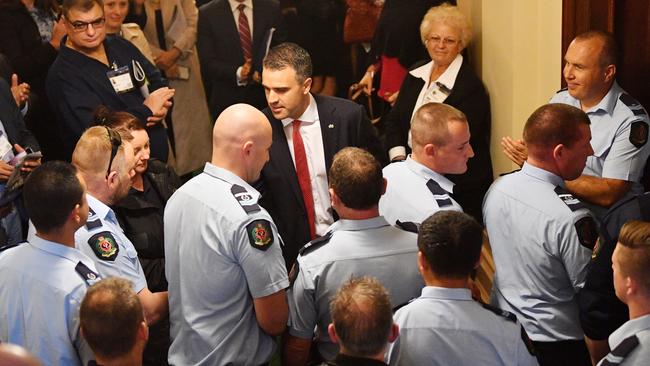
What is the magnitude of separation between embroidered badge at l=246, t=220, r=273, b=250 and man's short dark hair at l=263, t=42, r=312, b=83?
4.06ft

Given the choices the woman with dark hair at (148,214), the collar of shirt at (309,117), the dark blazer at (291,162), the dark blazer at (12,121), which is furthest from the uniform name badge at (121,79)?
the collar of shirt at (309,117)

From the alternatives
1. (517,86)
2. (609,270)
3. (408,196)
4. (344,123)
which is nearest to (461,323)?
(609,270)

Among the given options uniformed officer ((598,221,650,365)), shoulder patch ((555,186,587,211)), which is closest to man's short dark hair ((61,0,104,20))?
shoulder patch ((555,186,587,211))

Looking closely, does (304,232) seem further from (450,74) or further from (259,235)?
(450,74)

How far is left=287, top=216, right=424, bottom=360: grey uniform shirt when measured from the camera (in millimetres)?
2932

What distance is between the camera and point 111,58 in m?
4.81

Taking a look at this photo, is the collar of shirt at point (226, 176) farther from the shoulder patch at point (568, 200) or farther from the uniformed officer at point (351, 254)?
the shoulder patch at point (568, 200)

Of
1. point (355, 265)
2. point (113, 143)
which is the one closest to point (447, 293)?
point (355, 265)

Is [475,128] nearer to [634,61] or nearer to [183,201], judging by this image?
[634,61]

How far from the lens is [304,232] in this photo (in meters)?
4.08

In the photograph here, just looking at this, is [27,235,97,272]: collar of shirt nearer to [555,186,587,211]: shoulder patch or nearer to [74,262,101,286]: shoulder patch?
[74,262,101,286]: shoulder patch

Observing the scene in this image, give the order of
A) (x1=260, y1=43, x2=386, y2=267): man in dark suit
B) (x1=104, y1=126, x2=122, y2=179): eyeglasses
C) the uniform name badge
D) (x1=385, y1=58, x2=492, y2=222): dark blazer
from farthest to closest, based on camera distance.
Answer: (x1=385, y1=58, x2=492, y2=222): dark blazer, the uniform name badge, (x1=260, y1=43, x2=386, y2=267): man in dark suit, (x1=104, y1=126, x2=122, y2=179): eyeglasses

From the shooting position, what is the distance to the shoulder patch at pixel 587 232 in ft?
9.82

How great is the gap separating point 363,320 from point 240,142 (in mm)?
1043
